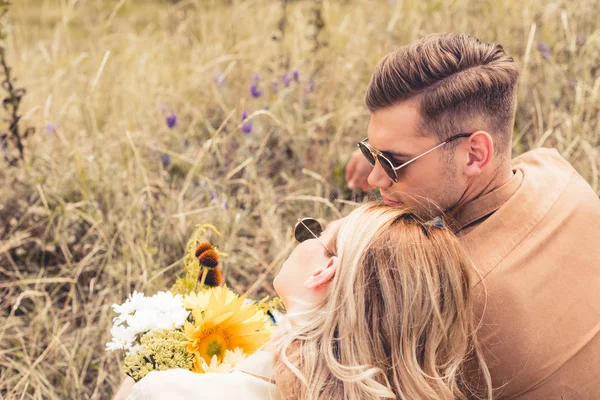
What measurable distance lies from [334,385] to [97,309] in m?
1.52

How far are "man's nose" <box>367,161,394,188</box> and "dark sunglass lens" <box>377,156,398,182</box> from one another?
28 millimetres

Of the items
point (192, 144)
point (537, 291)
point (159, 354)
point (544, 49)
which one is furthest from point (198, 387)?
point (544, 49)

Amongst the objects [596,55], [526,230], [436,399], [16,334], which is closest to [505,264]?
[526,230]

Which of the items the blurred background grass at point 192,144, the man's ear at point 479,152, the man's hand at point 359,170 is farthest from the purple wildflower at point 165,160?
the man's ear at point 479,152

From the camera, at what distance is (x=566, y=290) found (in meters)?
2.01

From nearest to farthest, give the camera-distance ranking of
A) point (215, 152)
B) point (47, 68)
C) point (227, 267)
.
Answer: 1. point (227, 267)
2. point (215, 152)
3. point (47, 68)

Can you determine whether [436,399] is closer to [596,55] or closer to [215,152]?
[215,152]

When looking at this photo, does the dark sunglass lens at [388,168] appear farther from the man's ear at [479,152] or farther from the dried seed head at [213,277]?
the dried seed head at [213,277]

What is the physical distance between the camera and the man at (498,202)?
193 centimetres

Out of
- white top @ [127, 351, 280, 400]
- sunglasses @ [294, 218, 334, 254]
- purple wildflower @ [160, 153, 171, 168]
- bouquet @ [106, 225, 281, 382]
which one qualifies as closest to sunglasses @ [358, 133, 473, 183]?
sunglasses @ [294, 218, 334, 254]

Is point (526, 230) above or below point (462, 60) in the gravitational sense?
below

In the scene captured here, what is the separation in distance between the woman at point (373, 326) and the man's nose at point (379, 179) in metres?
0.57

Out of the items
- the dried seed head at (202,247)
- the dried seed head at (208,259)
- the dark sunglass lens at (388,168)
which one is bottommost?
the dried seed head at (208,259)

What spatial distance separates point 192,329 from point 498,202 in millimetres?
1054
